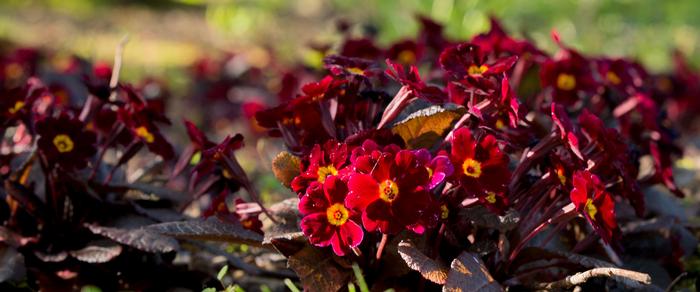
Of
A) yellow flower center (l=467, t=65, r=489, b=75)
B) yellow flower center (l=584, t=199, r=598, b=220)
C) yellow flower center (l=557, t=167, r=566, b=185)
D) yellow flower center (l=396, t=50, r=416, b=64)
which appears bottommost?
yellow flower center (l=396, t=50, r=416, b=64)

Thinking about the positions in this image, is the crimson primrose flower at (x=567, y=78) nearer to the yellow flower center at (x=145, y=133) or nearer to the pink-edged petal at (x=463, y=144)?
the pink-edged petal at (x=463, y=144)

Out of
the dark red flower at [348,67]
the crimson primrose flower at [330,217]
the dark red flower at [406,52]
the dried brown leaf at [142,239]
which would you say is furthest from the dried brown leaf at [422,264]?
the dark red flower at [406,52]

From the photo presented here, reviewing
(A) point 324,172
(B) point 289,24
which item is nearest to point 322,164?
(A) point 324,172

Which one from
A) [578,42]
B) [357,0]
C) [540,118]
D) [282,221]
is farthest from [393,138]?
[357,0]

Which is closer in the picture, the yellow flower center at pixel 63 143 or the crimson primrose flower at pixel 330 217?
the crimson primrose flower at pixel 330 217

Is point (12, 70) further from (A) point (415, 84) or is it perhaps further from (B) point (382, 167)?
(B) point (382, 167)

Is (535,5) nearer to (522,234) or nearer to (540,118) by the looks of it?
(540,118)

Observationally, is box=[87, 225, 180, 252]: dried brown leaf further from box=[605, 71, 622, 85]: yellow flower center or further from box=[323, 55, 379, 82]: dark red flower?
box=[605, 71, 622, 85]: yellow flower center

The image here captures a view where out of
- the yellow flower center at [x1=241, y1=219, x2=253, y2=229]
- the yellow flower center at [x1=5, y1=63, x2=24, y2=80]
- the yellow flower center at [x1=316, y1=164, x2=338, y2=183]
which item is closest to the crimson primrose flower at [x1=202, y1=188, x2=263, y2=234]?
the yellow flower center at [x1=241, y1=219, x2=253, y2=229]
